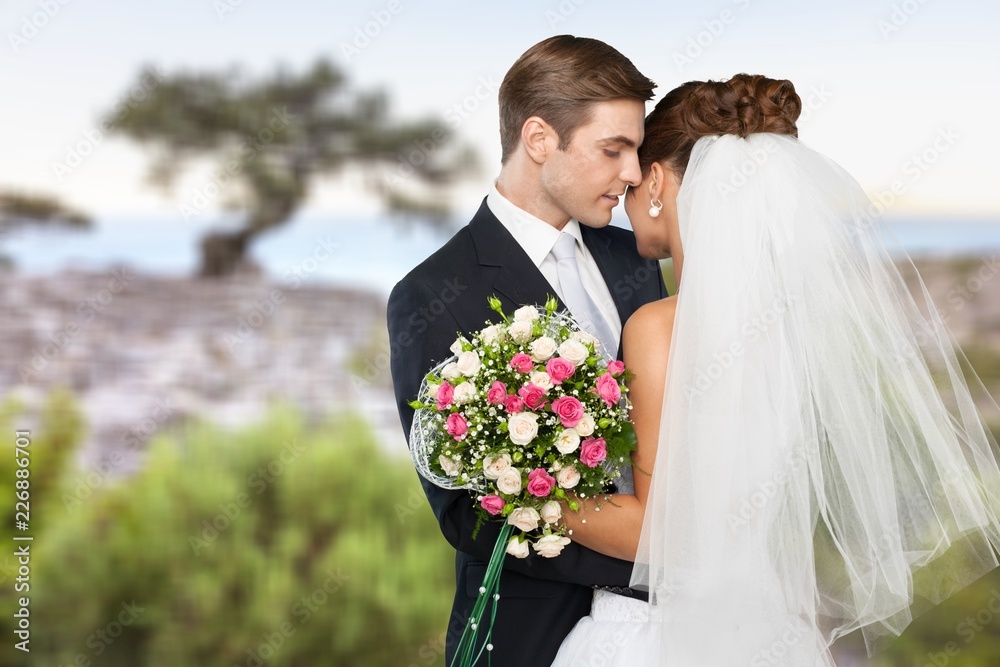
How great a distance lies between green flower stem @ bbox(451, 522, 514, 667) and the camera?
238cm

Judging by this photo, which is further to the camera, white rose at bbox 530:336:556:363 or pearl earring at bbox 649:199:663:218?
pearl earring at bbox 649:199:663:218

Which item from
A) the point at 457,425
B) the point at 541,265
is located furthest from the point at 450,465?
the point at 541,265

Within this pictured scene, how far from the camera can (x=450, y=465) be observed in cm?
223

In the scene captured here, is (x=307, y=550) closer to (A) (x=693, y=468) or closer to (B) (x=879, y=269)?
(A) (x=693, y=468)

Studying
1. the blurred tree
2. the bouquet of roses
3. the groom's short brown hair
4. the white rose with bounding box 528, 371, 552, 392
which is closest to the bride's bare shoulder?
the bouquet of roses

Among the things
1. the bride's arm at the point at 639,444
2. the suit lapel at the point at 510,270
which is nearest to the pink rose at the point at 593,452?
the bride's arm at the point at 639,444

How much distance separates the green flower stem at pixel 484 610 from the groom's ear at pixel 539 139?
1206 mm

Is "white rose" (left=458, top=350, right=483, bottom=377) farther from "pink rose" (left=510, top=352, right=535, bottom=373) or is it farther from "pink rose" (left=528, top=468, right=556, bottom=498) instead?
"pink rose" (left=528, top=468, right=556, bottom=498)

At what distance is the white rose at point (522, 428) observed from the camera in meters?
2.12

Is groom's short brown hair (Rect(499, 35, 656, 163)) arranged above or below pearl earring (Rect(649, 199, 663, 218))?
above

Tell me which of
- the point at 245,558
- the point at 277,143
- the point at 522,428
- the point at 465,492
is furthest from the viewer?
the point at 277,143

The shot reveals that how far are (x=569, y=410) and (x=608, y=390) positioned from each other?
0.12 meters

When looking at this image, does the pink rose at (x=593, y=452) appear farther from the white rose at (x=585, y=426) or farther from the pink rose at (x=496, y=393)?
the pink rose at (x=496, y=393)

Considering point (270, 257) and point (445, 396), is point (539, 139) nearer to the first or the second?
point (445, 396)
